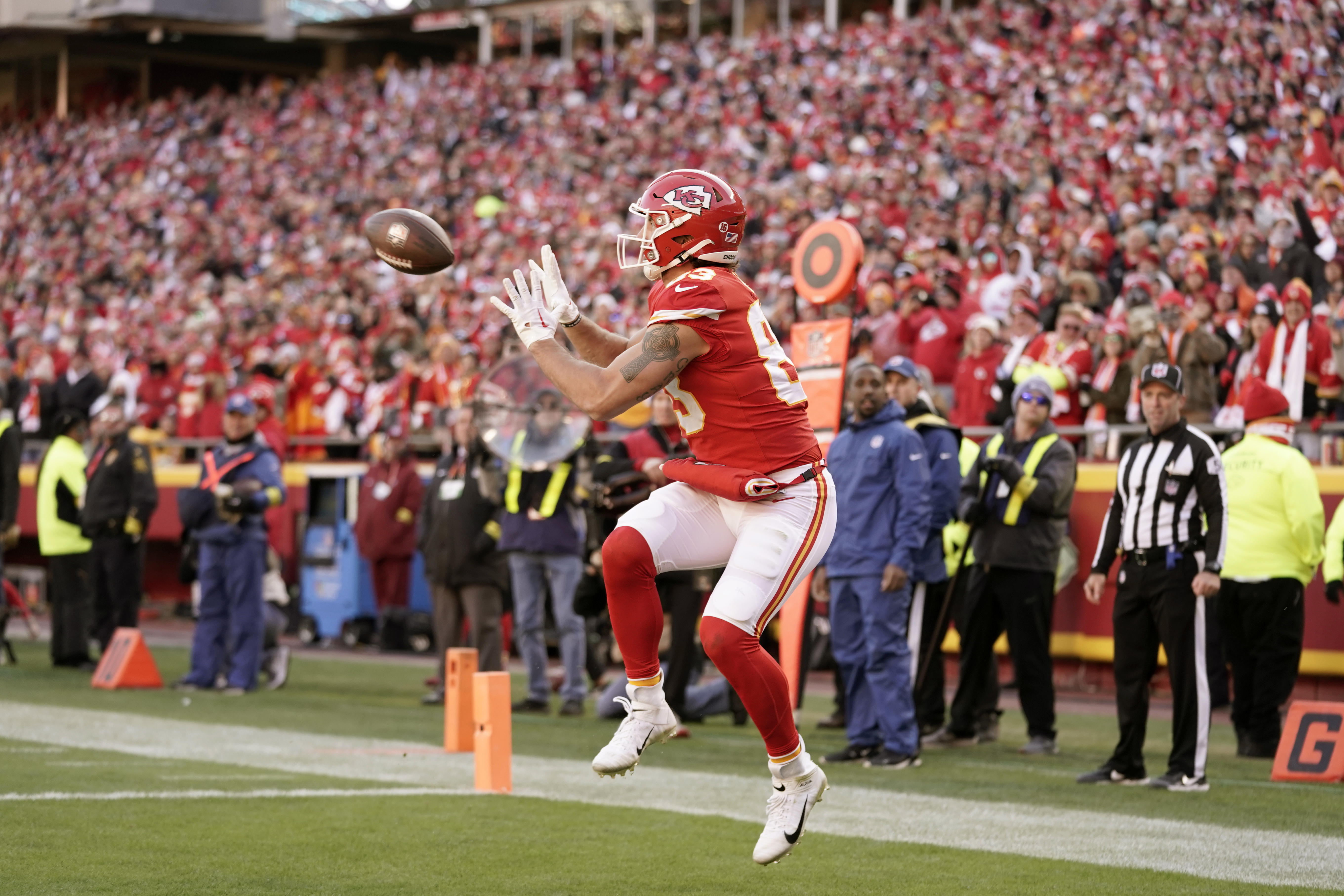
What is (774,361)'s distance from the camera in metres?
5.50

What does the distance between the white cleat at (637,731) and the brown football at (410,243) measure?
1612mm

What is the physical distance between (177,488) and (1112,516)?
43.2ft

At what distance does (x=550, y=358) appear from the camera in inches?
212

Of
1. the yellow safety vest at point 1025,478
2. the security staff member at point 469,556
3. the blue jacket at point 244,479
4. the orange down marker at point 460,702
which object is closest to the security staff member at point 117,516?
the blue jacket at point 244,479

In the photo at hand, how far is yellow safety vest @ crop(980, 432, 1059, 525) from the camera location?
9875 mm

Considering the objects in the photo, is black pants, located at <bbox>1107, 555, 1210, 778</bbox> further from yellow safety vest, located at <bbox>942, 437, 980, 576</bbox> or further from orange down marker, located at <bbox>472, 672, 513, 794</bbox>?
orange down marker, located at <bbox>472, 672, 513, 794</bbox>

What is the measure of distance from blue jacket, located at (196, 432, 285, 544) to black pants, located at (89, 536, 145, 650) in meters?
1.95

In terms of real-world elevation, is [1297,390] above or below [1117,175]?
below

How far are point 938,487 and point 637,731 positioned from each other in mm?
4743

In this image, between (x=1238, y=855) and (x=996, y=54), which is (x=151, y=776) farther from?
(x=996, y=54)

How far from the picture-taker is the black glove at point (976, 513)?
10.0m

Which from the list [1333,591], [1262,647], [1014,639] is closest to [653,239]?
[1014,639]

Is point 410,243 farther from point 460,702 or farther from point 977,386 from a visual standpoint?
point 977,386

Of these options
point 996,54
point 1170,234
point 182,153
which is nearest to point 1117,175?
point 1170,234
